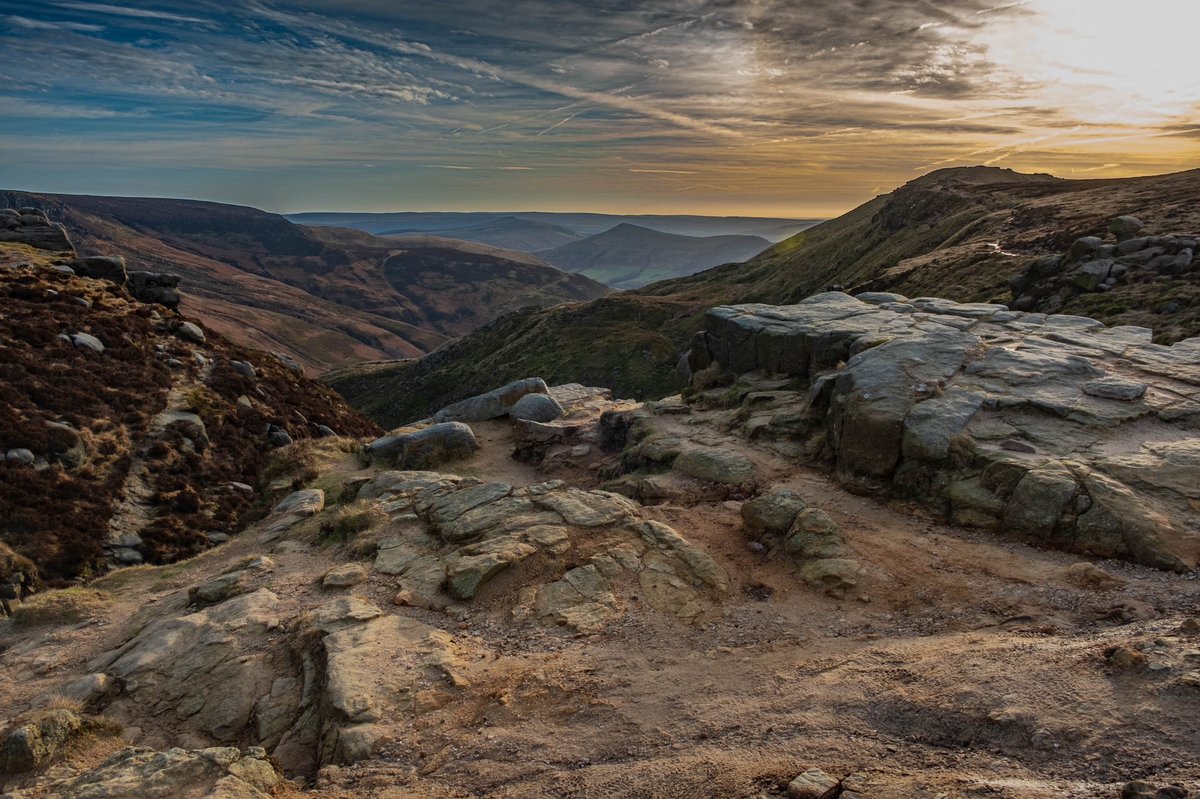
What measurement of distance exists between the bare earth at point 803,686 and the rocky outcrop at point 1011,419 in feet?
3.97

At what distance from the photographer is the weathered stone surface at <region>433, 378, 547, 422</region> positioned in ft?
123

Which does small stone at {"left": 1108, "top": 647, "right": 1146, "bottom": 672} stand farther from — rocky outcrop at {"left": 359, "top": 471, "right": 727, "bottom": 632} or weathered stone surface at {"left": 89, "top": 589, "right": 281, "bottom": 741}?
weathered stone surface at {"left": 89, "top": 589, "right": 281, "bottom": 741}

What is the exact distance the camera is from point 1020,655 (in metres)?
10.7

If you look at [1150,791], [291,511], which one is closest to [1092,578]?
[1150,791]

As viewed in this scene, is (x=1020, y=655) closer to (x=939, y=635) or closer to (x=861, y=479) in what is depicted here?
(x=939, y=635)

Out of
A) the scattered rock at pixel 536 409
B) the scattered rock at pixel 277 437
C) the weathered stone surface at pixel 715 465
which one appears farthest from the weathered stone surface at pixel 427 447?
the weathered stone surface at pixel 715 465

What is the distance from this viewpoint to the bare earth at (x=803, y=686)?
849cm

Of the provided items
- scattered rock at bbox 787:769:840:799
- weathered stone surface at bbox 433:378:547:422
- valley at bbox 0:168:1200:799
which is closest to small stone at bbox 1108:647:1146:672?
valley at bbox 0:168:1200:799

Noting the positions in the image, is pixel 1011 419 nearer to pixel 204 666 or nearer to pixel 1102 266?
pixel 204 666

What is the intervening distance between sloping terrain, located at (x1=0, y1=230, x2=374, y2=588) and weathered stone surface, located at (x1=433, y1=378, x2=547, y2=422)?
9.06 metres

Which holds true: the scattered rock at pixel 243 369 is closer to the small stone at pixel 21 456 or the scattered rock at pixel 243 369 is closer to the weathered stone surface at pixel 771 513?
the small stone at pixel 21 456

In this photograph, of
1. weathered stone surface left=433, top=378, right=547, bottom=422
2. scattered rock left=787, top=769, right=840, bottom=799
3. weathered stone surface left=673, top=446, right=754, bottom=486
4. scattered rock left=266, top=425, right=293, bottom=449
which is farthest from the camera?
weathered stone surface left=433, top=378, right=547, bottom=422

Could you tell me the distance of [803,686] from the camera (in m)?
11.0

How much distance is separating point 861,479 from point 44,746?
832 inches
